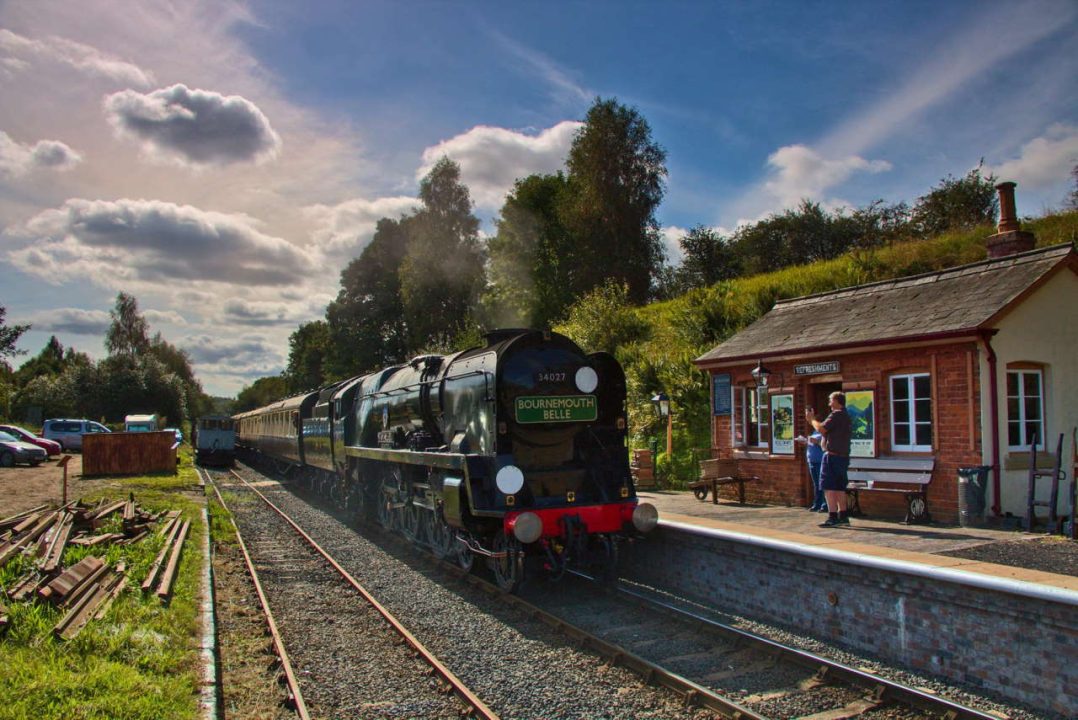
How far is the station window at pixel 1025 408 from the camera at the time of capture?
1012 centimetres

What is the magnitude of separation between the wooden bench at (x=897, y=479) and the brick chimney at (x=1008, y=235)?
14.6 ft

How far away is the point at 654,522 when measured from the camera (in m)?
8.16

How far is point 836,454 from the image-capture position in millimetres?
9273

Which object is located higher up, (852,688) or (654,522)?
(654,522)

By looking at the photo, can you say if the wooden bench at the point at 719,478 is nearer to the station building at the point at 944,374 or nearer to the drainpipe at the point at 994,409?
the station building at the point at 944,374

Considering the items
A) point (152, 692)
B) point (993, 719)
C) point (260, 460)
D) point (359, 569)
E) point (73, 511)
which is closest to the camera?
point (993, 719)

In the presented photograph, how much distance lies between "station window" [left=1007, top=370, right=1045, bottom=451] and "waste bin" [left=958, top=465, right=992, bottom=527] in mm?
888

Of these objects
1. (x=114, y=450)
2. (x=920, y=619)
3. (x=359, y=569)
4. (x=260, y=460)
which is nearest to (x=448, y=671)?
(x=920, y=619)

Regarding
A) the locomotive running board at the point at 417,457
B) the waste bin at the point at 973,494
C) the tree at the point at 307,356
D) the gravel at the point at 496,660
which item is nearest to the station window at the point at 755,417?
the waste bin at the point at 973,494

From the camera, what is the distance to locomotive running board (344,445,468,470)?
8445 mm

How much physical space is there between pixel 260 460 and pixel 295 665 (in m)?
31.4

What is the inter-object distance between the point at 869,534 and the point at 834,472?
854 mm

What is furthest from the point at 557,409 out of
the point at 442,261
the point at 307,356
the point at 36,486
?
the point at 307,356

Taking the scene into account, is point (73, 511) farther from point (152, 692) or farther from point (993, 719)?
point (993, 719)
